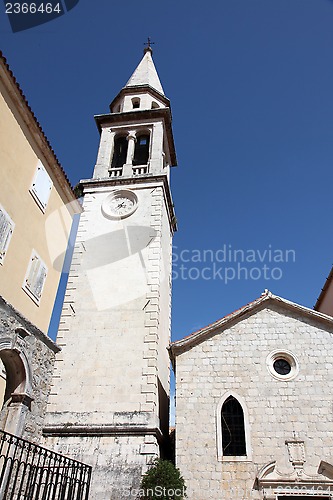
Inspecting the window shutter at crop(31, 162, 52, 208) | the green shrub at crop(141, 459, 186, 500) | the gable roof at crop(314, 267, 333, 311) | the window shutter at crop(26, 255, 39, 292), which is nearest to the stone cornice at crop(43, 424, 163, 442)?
the green shrub at crop(141, 459, 186, 500)

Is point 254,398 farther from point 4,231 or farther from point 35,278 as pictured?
point 4,231

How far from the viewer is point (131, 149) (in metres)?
20.0

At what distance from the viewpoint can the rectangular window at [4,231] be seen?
1038cm

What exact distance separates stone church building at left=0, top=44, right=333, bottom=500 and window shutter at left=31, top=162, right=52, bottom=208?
1.86 ft

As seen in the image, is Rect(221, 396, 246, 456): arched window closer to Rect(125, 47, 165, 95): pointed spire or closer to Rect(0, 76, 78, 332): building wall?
Rect(0, 76, 78, 332): building wall

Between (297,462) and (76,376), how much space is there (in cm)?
711

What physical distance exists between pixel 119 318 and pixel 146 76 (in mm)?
16544

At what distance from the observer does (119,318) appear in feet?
47.6

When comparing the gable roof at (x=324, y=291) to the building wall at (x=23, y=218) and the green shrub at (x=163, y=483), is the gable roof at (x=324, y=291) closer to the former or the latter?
the green shrub at (x=163, y=483)

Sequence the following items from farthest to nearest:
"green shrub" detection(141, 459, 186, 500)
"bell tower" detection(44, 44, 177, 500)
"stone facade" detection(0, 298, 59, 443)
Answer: "bell tower" detection(44, 44, 177, 500)
"green shrub" detection(141, 459, 186, 500)
"stone facade" detection(0, 298, 59, 443)

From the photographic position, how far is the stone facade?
395 inches

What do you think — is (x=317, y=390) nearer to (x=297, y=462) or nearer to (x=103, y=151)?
(x=297, y=462)

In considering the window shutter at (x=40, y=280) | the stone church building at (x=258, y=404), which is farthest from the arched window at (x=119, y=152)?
the stone church building at (x=258, y=404)

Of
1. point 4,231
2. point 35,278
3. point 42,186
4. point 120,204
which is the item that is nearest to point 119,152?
point 120,204
